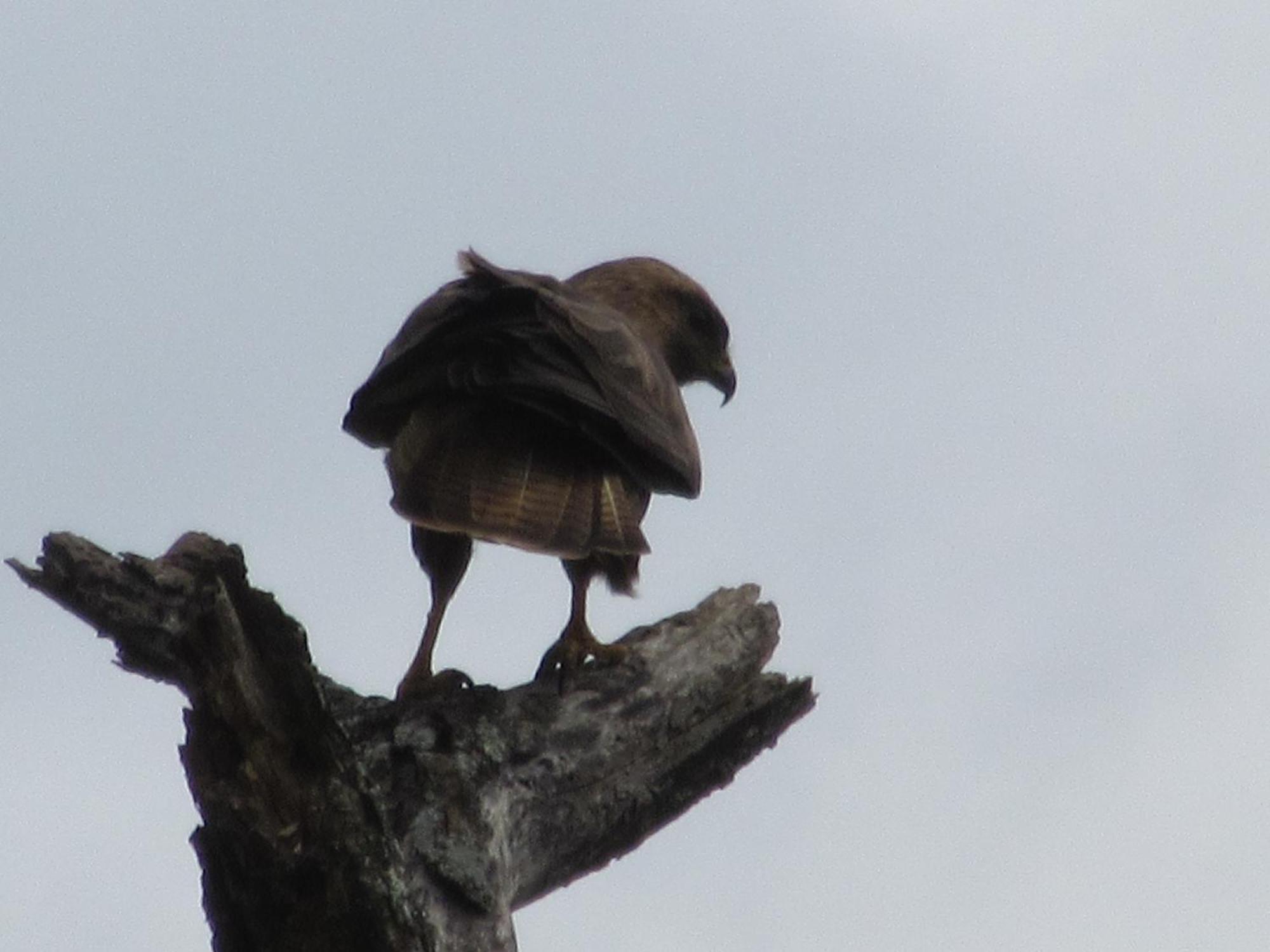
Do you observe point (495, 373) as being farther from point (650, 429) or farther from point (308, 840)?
point (308, 840)

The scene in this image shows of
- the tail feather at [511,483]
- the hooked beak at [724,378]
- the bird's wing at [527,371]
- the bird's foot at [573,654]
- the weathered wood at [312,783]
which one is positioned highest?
the hooked beak at [724,378]

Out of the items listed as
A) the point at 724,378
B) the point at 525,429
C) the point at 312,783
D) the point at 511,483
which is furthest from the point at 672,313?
the point at 312,783

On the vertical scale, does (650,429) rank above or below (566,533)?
above

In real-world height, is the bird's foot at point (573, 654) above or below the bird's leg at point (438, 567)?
below

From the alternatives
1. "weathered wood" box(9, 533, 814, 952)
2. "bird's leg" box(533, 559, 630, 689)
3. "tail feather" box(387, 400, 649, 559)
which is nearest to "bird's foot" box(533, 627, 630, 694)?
"bird's leg" box(533, 559, 630, 689)

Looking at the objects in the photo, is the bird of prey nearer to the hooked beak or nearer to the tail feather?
the tail feather

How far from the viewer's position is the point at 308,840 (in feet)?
12.9

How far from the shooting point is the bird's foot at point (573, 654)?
5619 mm

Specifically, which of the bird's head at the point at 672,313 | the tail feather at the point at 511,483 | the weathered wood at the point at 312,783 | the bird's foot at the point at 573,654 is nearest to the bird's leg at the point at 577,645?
the bird's foot at the point at 573,654

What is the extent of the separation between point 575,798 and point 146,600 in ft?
4.58

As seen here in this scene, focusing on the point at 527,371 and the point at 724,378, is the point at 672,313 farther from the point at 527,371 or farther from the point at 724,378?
the point at 527,371

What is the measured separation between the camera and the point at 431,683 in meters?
6.11

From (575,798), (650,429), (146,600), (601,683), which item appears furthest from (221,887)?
(650,429)

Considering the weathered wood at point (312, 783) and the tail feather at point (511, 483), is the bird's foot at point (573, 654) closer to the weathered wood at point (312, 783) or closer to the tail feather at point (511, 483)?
the tail feather at point (511, 483)
